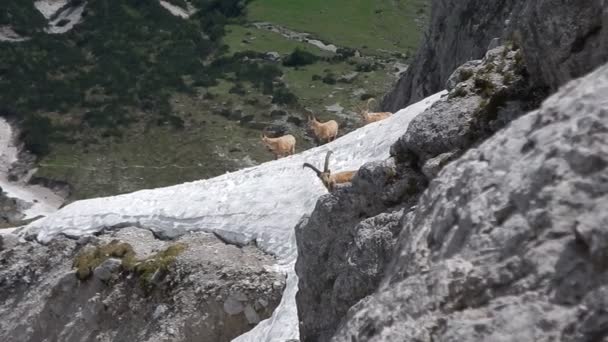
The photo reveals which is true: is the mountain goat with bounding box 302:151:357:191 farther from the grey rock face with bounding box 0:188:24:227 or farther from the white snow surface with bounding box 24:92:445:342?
the grey rock face with bounding box 0:188:24:227

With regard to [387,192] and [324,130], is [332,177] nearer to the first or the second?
[387,192]

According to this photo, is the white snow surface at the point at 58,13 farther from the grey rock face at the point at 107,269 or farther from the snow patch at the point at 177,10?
the grey rock face at the point at 107,269

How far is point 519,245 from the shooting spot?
5.73 meters

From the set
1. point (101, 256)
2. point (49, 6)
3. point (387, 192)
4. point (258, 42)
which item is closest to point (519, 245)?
point (387, 192)

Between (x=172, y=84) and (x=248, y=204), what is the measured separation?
105 meters

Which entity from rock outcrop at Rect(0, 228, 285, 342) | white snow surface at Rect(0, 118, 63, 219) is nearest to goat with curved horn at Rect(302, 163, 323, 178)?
rock outcrop at Rect(0, 228, 285, 342)

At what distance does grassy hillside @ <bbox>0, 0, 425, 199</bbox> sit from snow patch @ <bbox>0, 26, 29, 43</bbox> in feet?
4.42

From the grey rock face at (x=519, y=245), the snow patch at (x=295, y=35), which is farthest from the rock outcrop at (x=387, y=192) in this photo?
the snow patch at (x=295, y=35)

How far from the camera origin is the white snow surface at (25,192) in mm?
81375

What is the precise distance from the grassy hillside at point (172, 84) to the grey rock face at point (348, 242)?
7710cm

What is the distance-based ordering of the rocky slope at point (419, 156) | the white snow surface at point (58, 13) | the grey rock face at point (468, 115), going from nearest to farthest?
the rocky slope at point (419, 156), the grey rock face at point (468, 115), the white snow surface at point (58, 13)

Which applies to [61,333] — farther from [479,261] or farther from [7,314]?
[479,261]

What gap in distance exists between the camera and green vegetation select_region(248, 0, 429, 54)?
149m

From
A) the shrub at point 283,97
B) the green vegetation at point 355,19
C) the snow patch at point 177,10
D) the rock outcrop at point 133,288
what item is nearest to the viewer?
the rock outcrop at point 133,288
